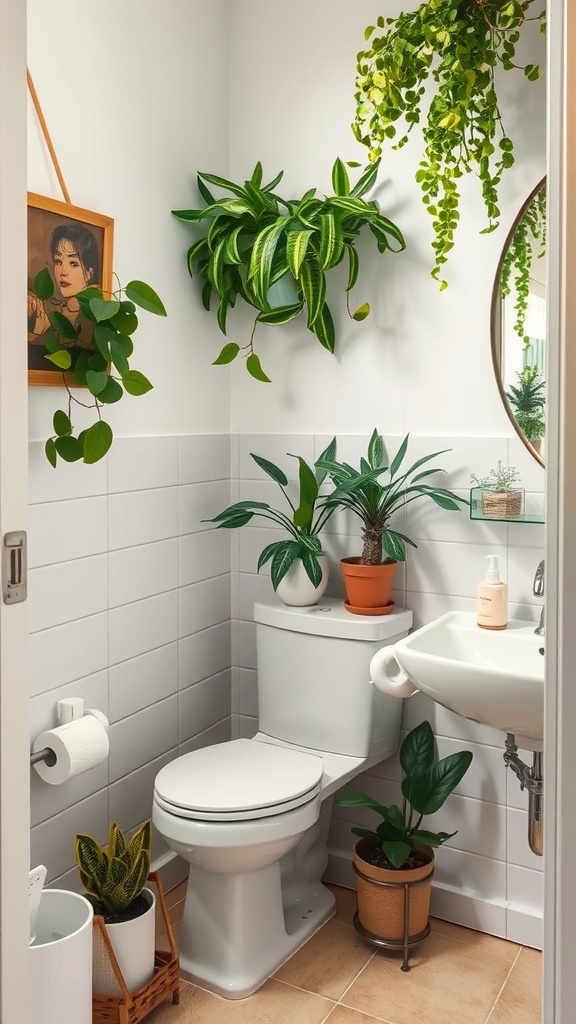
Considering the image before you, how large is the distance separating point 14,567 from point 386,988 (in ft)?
4.68

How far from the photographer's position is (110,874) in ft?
6.22

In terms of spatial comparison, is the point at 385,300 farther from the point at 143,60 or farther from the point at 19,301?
the point at 19,301

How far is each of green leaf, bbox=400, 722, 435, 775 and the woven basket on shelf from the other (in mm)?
578

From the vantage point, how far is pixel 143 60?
221 cm

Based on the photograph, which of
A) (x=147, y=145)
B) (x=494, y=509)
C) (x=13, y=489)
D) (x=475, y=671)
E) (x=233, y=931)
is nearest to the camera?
(x=13, y=489)

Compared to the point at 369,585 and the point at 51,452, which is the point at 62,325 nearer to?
the point at 51,452

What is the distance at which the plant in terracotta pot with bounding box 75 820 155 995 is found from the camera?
72.2 inches

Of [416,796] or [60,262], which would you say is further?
[416,796]

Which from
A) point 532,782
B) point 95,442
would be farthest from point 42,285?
point 532,782

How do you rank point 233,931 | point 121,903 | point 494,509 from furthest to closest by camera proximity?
point 494,509, point 233,931, point 121,903

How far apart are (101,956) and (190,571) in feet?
3.29

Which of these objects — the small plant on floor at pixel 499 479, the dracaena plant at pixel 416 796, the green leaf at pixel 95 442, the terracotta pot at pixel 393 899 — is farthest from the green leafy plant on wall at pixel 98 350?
the terracotta pot at pixel 393 899

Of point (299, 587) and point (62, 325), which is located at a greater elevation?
point (62, 325)

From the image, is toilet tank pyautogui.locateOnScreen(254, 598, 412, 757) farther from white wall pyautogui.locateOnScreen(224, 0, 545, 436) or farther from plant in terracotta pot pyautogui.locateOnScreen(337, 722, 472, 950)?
white wall pyautogui.locateOnScreen(224, 0, 545, 436)
